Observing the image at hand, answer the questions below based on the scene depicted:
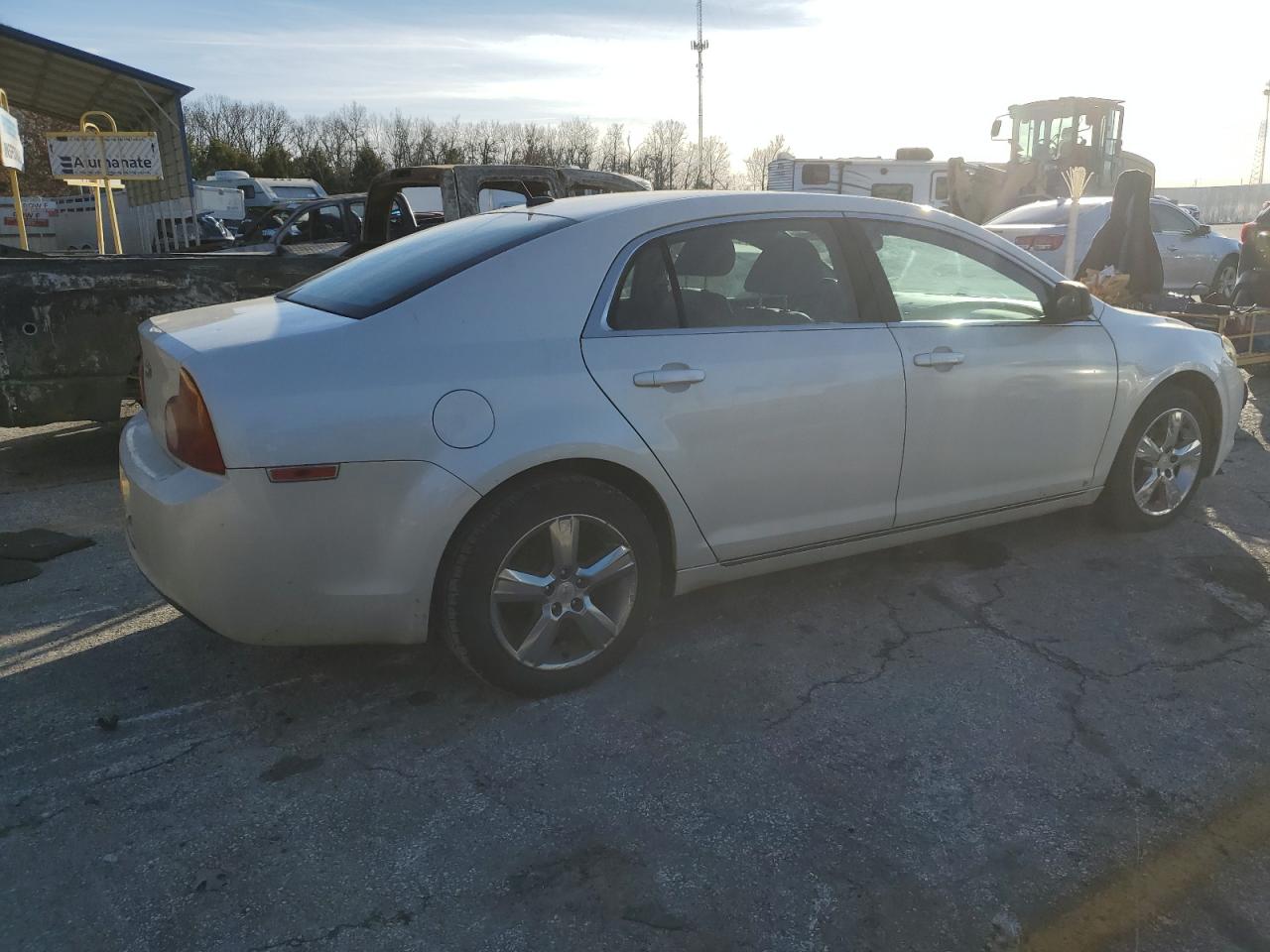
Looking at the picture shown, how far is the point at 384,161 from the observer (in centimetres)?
4959

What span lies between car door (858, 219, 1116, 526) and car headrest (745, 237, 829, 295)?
0.24 metres

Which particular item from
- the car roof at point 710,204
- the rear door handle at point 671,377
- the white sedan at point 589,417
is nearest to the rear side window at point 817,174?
the white sedan at point 589,417

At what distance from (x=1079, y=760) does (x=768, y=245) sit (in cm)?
203

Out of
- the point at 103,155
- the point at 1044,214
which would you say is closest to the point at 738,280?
the point at 1044,214

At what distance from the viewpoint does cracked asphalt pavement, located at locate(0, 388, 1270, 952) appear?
226cm

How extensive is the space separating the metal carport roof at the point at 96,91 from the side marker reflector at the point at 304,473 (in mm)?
13752

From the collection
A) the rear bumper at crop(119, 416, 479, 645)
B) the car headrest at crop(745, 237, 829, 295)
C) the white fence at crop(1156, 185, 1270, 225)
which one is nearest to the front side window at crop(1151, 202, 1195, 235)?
the car headrest at crop(745, 237, 829, 295)

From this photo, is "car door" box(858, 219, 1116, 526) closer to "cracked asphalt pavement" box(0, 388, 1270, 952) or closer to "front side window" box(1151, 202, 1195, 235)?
"cracked asphalt pavement" box(0, 388, 1270, 952)

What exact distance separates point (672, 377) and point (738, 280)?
1.92 ft

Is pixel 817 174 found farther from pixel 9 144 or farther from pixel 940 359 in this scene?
pixel 940 359

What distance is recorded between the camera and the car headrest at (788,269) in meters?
3.62

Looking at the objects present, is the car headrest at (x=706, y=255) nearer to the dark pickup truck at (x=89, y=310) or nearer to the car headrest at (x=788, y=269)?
the car headrest at (x=788, y=269)

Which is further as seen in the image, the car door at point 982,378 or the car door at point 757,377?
the car door at point 982,378

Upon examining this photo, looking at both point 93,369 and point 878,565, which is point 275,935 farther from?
point 93,369
